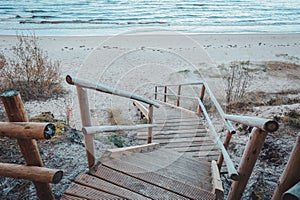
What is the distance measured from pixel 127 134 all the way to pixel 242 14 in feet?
106

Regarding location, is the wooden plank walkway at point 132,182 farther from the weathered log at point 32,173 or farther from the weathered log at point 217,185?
the weathered log at point 32,173

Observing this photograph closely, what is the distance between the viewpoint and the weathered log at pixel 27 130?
1.63 m

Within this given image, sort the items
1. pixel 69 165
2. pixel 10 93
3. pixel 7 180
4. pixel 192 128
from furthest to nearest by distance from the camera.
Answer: pixel 192 128 < pixel 69 165 < pixel 7 180 < pixel 10 93

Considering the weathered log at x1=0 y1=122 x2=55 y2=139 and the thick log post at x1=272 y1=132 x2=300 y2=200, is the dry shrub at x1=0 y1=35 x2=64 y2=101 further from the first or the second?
the thick log post at x1=272 y1=132 x2=300 y2=200

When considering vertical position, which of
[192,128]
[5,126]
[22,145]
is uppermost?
[5,126]

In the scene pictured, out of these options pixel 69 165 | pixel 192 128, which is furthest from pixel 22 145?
pixel 192 128

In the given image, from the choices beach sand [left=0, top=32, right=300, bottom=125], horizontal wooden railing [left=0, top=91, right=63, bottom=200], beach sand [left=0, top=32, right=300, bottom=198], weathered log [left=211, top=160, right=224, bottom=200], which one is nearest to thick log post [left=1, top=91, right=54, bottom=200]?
horizontal wooden railing [left=0, top=91, right=63, bottom=200]

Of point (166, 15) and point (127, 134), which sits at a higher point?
point (166, 15)

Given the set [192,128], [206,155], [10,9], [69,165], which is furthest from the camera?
[10,9]

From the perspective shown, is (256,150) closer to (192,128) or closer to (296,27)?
(192,128)

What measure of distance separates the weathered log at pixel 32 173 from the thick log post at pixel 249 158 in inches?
59.4

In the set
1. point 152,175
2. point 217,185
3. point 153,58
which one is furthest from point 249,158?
point 153,58

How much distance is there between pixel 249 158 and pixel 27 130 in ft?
5.75

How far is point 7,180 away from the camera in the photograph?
290 centimetres
